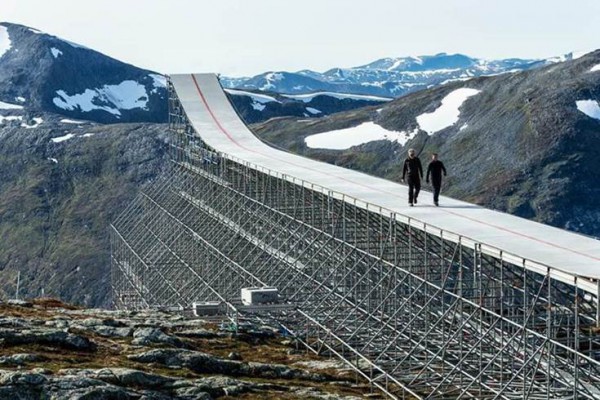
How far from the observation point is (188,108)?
4830 inches

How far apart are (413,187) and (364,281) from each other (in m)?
9.96

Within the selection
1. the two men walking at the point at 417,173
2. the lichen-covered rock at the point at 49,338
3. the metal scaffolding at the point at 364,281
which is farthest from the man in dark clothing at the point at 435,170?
the lichen-covered rock at the point at 49,338

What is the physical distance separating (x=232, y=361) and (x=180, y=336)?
8020 mm

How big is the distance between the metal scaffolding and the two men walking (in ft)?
7.96

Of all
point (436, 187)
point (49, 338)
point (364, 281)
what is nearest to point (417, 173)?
point (436, 187)

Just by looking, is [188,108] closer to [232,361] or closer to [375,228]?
[375,228]

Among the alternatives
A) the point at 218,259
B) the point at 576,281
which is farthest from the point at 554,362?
the point at 218,259

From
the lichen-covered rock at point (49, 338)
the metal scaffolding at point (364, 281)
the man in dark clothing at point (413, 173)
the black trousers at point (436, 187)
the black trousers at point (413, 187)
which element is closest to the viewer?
the metal scaffolding at point (364, 281)

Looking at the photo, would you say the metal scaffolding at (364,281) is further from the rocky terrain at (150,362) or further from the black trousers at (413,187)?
the rocky terrain at (150,362)

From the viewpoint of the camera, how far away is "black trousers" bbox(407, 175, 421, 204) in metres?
59.9

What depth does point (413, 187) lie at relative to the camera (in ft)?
199

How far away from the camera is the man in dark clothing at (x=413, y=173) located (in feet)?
195

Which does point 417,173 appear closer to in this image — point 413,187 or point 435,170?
point 413,187

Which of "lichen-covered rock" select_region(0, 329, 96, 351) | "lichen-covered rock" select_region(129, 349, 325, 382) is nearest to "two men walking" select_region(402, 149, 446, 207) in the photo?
"lichen-covered rock" select_region(129, 349, 325, 382)
